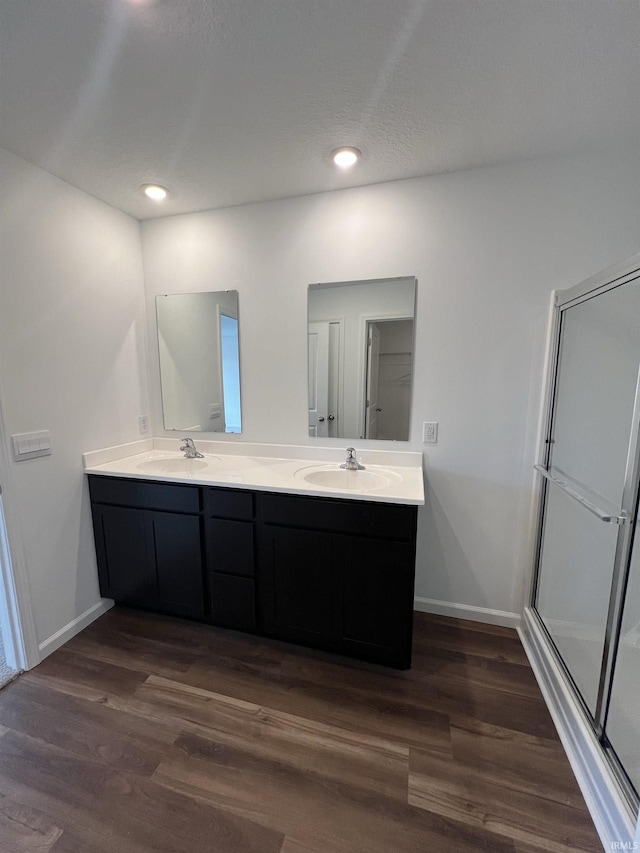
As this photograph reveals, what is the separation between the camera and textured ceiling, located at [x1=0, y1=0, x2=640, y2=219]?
103 cm

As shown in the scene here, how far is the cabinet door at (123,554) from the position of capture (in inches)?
78.0

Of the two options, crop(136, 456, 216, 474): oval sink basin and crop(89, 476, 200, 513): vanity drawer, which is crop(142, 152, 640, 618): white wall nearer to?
crop(136, 456, 216, 474): oval sink basin

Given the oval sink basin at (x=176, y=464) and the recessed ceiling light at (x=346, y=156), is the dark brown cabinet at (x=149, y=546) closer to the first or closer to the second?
the oval sink basin at (x=176, y=464)

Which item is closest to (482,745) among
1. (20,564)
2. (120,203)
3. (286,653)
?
(286,653)

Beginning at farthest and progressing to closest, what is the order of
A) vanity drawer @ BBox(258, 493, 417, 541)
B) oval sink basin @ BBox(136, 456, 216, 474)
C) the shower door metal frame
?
oval sink basin @ BBox(136, 456, 216, 474), vanity drawer @ BBox(258, 493, 417, 541), the shower door metal frame

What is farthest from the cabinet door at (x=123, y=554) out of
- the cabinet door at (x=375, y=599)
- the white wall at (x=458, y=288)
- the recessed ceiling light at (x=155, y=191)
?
the recessed ceiling light at (x=155, y=191)

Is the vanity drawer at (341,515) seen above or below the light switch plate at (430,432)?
below

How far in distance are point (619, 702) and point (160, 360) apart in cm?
284

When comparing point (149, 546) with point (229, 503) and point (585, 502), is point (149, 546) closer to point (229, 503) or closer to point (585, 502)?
point (229, 503)

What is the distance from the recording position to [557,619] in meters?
1.74

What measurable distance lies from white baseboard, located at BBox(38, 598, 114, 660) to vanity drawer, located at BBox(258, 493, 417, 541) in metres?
1.24

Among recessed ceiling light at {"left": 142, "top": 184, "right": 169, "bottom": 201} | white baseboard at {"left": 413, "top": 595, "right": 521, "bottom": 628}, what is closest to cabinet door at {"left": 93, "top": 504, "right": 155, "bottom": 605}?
white baseboard at {"left": 413, "top": 595, "right": 521, "bottom": 628}

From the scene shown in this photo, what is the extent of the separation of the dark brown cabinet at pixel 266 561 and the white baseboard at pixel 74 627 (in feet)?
0.36

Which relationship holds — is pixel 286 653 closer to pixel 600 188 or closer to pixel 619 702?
pixel 619 702
